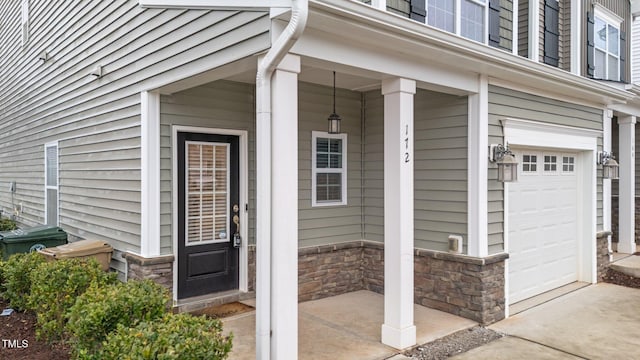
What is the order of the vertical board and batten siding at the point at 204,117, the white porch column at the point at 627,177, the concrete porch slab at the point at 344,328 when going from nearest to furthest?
the concrete porch slab at the point at 344,328 < the vertical board and batten siding at the point at 204,117 < the white porch column at the point at 627,177

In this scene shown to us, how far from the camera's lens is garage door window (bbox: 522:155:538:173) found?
5906 millimetres

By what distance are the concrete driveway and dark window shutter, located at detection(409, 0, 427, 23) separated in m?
3.49

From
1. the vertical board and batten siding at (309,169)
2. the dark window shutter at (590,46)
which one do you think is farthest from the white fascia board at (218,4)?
the dark window shutter at (590,46)

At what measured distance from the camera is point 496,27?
557 cm

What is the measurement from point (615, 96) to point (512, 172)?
3182 millimetres

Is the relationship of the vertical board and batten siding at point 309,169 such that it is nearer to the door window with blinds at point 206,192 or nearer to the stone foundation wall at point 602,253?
the door window with blinds at point 206,192

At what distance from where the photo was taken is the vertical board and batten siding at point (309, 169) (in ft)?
18.7

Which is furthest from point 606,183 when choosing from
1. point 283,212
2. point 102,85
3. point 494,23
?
point 102,85

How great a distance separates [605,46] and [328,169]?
5992mm

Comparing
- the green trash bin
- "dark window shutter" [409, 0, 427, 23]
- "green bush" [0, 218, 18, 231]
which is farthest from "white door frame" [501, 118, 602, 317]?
"green bush" [0, 218, 18, 231]

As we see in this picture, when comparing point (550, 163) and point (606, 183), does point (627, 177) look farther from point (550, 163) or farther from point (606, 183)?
point (550, 163)

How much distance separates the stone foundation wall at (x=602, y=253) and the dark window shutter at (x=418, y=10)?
190 inches

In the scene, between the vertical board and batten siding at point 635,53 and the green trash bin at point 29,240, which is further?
the vertical board and batten siding at point 635,53

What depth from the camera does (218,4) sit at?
3611 millimetres
